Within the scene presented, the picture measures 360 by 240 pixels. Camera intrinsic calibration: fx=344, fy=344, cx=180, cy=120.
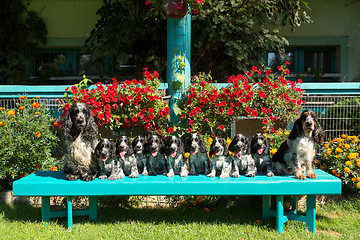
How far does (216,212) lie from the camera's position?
12.7 ft

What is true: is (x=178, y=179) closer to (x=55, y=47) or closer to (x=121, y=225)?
(x=121, y=225)

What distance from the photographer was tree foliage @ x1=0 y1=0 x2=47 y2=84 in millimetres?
8062

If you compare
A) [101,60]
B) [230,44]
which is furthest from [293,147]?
[101,60]

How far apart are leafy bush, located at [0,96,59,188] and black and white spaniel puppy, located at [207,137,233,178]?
214 centimetres

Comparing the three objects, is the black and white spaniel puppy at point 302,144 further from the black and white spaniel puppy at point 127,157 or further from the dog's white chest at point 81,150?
the dog's white chest at point 81,150

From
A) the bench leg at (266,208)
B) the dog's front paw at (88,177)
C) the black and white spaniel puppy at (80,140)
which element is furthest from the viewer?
the bench leg at (266,208)

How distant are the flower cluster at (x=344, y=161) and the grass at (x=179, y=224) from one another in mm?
280

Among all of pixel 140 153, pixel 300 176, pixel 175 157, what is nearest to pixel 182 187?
pixel 175 157

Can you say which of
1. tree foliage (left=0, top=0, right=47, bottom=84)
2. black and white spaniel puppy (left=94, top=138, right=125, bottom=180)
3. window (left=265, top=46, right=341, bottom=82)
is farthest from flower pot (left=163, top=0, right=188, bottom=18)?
tree foliage (left=0, top=0, right=47, bottom=84)

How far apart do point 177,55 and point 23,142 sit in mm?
2327

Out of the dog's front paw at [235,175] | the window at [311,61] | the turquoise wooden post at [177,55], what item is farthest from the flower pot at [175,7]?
the window at [311,61]

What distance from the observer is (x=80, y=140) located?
10.7 feet

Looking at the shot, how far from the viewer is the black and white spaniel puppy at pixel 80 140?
10.6 feet

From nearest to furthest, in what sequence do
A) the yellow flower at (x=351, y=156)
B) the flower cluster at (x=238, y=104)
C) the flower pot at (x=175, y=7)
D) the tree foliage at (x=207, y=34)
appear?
the yellow flower at (x=351, y=156), the flower pot at (x=175, y=7), the flower cluster at (x=238, y=104), the tree foliage at (x=207, y=34)
